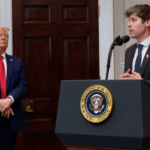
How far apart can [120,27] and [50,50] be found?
902mm

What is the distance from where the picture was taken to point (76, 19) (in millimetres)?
3322

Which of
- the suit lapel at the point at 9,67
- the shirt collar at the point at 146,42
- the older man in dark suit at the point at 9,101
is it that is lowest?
the older man in dark suit at the point at 9,101

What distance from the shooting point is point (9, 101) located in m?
2.42

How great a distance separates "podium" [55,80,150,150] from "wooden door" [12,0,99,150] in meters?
2.06

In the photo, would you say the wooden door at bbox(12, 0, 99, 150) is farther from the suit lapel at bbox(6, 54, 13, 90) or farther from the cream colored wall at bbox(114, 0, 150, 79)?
the suit lapel at bbox(6, 54, 13, 90)

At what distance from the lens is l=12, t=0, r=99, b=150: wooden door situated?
323cm

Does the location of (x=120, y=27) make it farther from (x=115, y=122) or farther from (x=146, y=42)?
(x=115, y=122)

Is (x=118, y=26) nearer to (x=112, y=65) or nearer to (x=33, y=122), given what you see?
(x=112, y=65)

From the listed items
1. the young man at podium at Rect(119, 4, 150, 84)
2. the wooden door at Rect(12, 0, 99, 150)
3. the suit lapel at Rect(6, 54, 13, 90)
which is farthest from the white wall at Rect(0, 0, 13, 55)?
the young man at podium at Rect(119, 4, 150, 84)

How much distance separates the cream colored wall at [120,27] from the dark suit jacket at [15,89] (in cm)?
124

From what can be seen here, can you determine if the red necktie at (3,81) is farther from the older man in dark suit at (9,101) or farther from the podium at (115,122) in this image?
the podium at (115,122)

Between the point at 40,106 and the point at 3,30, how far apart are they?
1072 millimetres

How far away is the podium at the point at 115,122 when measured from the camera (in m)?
1.06

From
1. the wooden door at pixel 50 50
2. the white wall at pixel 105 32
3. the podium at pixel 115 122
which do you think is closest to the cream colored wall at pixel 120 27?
the white wall at pixel 105 32
